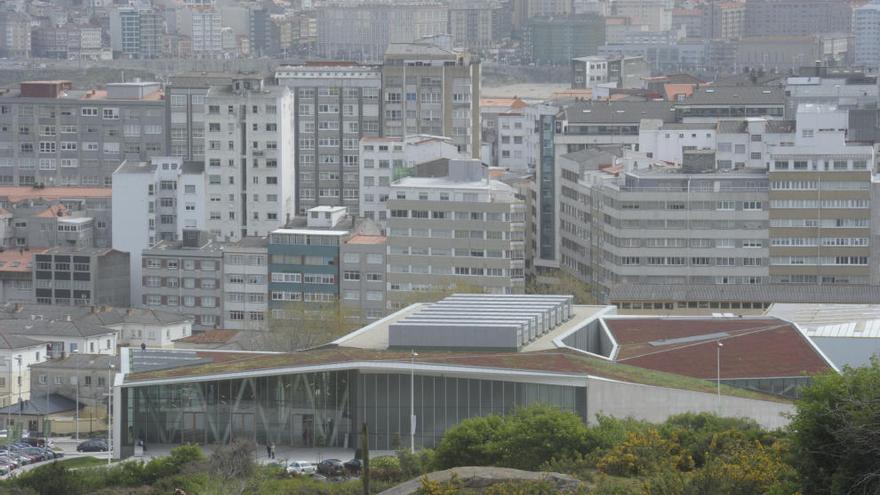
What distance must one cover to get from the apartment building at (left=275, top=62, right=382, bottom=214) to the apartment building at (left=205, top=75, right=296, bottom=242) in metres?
3.74

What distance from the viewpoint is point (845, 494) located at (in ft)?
98.5

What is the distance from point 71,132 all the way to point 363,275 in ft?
85.7

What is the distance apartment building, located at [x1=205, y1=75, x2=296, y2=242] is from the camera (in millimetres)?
82750

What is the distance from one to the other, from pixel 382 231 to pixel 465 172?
12.7 ft

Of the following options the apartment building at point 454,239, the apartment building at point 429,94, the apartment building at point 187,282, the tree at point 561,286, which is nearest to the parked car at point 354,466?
the tree at point 561,286

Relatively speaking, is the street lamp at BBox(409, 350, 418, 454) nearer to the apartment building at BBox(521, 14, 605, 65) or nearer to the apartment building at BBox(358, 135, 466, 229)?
the apartment building at BBox(358, 135, 466, 229)

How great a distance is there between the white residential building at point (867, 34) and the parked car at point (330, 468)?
5510 inches

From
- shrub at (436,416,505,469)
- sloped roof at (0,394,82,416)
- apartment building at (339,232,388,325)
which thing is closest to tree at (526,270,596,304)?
apartment building at (339,232,388,325)

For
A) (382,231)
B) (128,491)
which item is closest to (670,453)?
(128,491)

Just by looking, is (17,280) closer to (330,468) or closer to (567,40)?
(330,468)

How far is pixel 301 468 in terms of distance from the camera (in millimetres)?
46844

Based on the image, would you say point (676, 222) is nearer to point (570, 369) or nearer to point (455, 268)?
point (455, 268)

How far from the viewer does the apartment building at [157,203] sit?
83.0 meters

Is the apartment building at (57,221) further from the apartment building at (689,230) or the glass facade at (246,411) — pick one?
the glass facade at (246,411)
